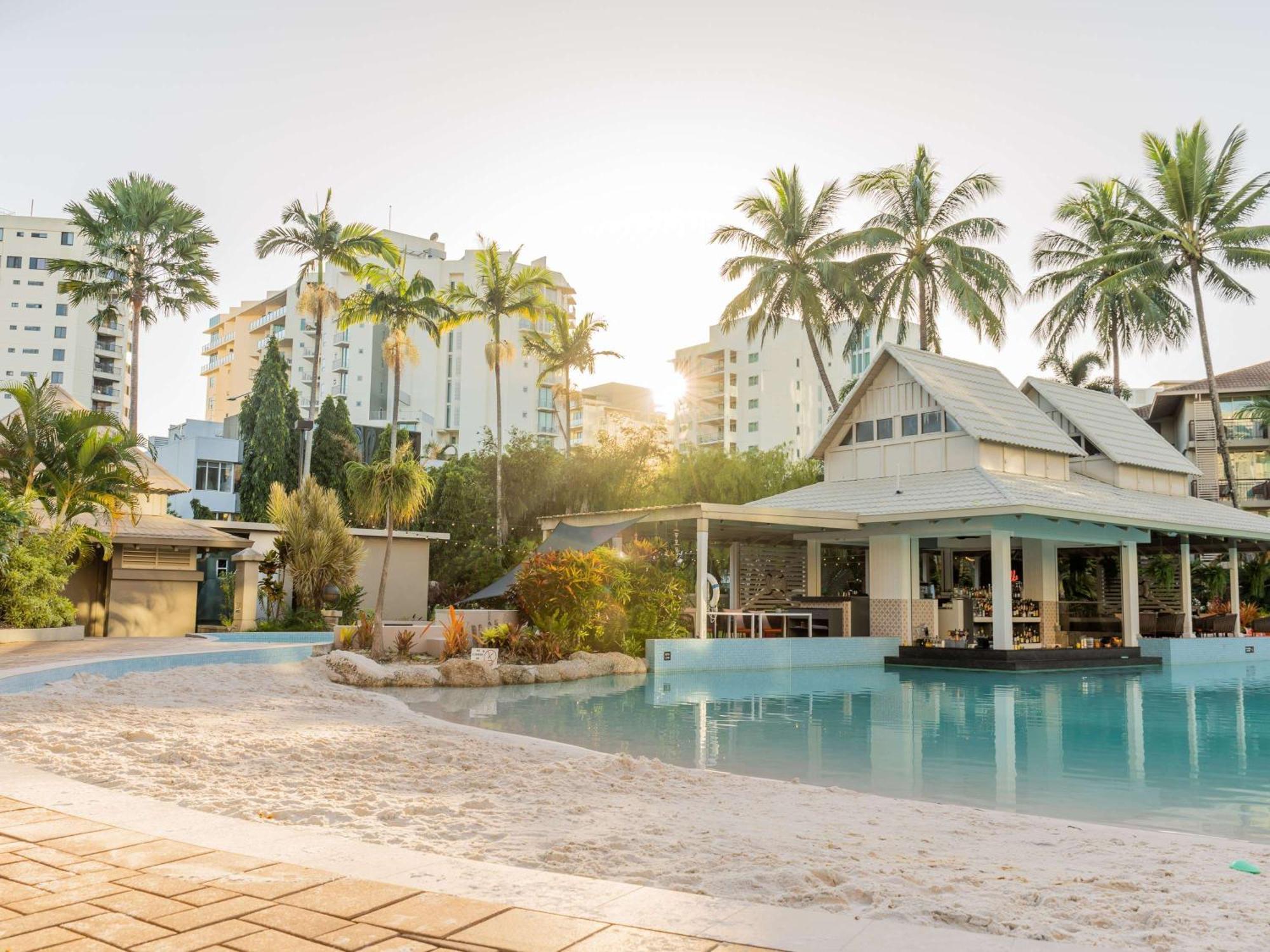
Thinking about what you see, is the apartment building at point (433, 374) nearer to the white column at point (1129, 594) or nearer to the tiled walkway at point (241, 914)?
the white column at point (1129, 594)

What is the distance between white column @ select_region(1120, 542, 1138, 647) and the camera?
71.4 feet

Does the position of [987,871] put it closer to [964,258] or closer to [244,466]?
[964,258]

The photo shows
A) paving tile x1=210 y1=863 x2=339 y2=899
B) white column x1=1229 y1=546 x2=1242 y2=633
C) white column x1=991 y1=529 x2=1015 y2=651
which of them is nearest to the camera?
paving tile x1=210 y1=863 x2=339 y2=899

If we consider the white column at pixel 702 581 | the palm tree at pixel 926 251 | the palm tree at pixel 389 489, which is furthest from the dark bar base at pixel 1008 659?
the palm tree at pixel 926 251

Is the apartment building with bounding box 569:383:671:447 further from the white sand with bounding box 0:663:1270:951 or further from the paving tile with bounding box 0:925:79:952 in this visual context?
the paving tile with bounding box 0:925:79:952

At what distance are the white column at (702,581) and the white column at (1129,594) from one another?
10.5 m

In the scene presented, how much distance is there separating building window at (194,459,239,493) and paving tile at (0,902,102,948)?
46.0 m

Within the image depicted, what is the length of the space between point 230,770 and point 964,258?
27293mm

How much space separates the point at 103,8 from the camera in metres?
10.1

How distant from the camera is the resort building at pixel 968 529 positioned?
63.4ft

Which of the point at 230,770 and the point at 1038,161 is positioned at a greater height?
the point at 1038,161

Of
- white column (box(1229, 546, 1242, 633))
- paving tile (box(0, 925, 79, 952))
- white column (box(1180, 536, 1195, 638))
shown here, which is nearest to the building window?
white column (box(1180, 536, 1195, 638))

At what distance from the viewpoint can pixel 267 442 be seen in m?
37.2

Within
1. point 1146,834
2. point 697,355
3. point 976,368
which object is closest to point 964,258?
point 976,368
